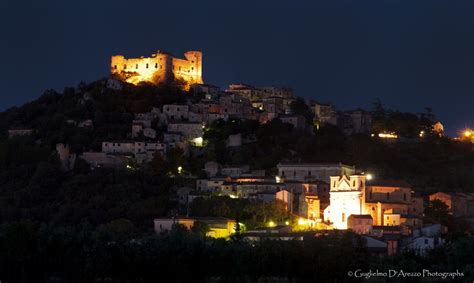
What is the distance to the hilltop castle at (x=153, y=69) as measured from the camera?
79.4 meters

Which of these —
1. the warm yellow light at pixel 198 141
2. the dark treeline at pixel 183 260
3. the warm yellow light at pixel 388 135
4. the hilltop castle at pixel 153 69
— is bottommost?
the dark treeline at pixel 183 260

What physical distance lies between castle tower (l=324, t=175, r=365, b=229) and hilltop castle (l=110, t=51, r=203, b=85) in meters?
28.5

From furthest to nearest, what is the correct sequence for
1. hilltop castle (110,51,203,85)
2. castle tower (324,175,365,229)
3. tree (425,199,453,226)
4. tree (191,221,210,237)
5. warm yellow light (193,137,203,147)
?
1. hilltop castle (110,51,203,85)
2. warm yellow light (193,137,203,147)
3. tree (425,199,453,226)
4. castle tower (324,175,365,229)
5. tree (191,221,210,237)

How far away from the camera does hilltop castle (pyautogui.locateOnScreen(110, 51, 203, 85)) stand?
79.4 metres

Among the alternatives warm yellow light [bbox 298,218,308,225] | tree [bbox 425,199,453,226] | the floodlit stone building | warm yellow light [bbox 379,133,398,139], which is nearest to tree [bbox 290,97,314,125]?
warm yellow light [bbox 379,133,398,139]

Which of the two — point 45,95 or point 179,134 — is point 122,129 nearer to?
point 179,134

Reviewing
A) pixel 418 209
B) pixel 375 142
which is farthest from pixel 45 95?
pixel 418 209

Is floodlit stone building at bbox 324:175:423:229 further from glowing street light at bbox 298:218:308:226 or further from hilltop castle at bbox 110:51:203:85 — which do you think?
hilltop castle at bbox 110:51:203:85

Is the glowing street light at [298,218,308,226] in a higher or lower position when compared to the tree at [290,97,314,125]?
lower

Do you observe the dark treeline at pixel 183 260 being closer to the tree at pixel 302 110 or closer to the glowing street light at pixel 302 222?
the glowing street light at pixel 302 222

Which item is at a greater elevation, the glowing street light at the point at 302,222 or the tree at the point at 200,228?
the glowing street light at the point at 302,222

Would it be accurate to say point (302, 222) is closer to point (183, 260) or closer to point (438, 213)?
point (438, 213)

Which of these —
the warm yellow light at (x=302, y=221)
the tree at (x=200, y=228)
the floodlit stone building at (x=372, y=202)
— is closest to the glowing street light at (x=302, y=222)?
the warm yellow light at (x=302, y=221)

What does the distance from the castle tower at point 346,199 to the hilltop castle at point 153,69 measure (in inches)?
1122
